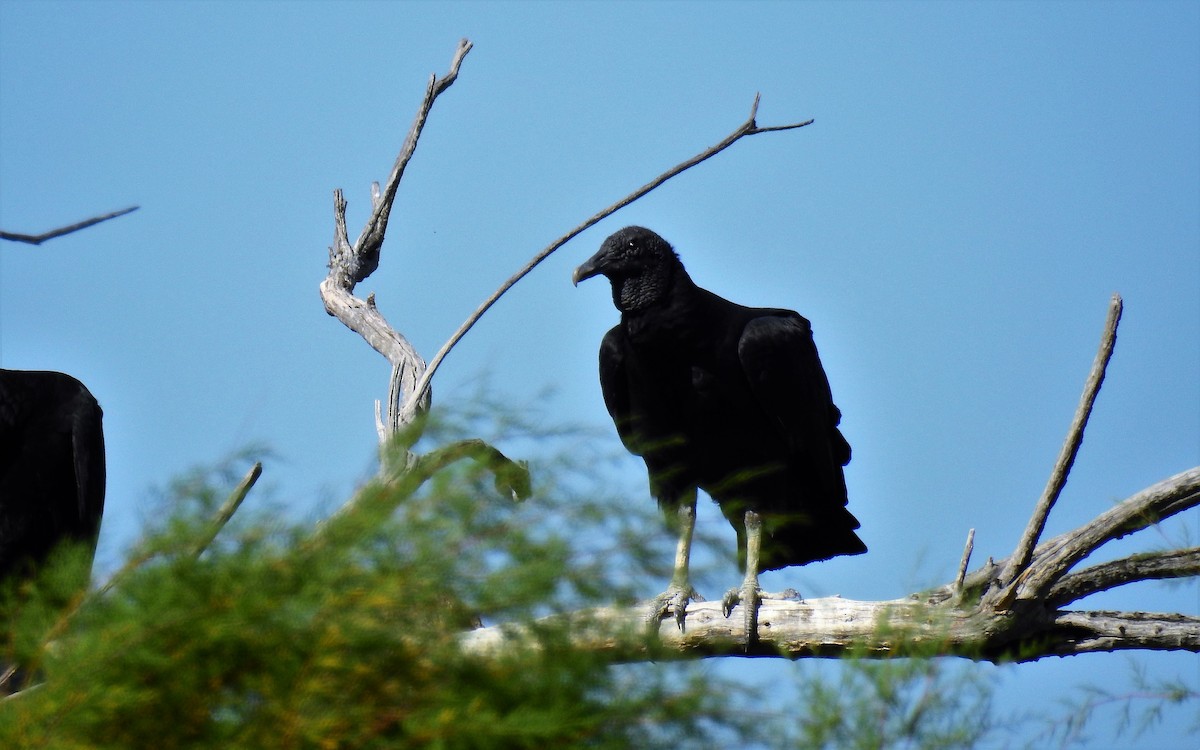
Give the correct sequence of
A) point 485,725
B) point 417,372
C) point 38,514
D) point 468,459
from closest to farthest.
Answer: point 485,725 → point 468,459 → point 38,514 → point 417,372

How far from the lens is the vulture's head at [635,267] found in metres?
3.77

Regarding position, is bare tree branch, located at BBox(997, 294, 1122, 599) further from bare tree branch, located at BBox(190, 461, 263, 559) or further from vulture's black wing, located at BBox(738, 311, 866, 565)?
bare tree branch, located at BBox(190, 461, 263, 559)

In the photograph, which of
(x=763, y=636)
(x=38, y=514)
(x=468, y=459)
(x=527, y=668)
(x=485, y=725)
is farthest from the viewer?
(x=38, y=514)

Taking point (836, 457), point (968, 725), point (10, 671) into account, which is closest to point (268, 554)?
point (10, 671)

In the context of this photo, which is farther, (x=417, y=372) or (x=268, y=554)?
(x=417, y=372)

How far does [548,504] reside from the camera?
65.3 inches

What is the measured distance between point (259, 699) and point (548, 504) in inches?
19.9

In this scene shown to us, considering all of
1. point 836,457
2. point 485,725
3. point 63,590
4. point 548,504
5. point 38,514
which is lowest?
point 485,725

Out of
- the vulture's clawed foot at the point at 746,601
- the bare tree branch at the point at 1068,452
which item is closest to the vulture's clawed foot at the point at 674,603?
the vulture's clawed foot at the point at 746,601

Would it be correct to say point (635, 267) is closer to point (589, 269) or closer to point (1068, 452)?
point (589, 269)

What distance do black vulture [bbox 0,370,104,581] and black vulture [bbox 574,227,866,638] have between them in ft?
4.74

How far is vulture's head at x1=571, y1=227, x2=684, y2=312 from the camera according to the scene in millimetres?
3770

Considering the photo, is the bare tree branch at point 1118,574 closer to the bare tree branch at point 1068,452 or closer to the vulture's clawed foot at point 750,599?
the bare tree branch at point 1068,452

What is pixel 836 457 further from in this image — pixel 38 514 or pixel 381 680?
pixel 381 680
